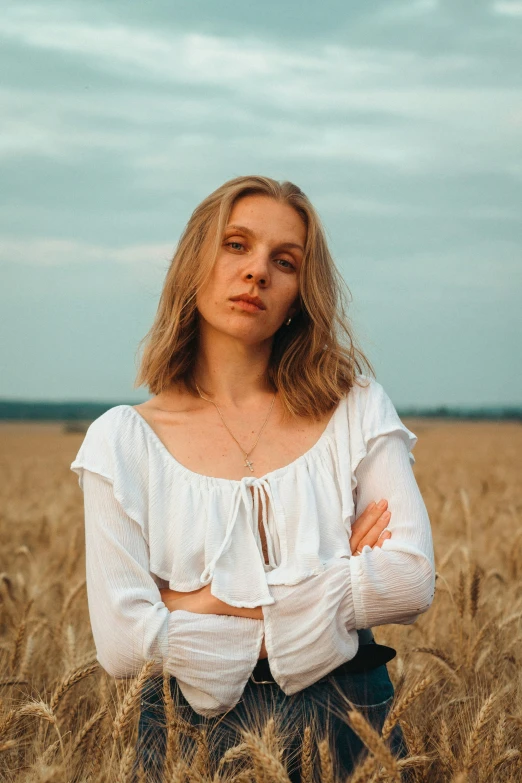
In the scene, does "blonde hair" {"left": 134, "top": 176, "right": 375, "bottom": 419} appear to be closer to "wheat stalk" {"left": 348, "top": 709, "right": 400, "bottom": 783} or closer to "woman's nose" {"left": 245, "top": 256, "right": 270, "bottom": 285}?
"woman's nose" {"left": 245, "top": 256, "right": 270, "bottom": 285}

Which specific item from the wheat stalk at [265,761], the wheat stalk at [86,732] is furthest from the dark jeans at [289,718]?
the wheat stalk at [265,761]

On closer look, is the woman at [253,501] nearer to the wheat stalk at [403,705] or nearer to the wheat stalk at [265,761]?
the wheat stalk at [403,705]

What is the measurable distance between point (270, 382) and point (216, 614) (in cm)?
82

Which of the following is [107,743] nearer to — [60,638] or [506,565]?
[60,638]

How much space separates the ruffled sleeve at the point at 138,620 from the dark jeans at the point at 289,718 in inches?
2.2

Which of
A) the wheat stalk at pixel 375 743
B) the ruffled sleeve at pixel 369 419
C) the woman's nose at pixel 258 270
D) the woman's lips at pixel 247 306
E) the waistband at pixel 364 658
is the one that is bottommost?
the waistband at pixel 364 658

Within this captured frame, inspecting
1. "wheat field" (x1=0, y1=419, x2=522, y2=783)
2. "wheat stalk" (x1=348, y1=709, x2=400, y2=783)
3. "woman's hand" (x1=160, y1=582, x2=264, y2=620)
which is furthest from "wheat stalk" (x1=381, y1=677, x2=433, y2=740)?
"woman's hand" (x1=160, y1=582, x2=264, y2=620)

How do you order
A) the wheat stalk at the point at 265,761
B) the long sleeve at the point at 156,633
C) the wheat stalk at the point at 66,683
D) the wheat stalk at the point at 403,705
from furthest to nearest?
the wheat stalk at the point at 66,683
the long sleeve at the point at 156,633
the wheat stalk at the point at 403,705
the wheat stalk at the point at 265,761

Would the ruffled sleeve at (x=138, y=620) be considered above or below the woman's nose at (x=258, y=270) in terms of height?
below

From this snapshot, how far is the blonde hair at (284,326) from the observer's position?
273 centimetres

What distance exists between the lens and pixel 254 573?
7.88ft

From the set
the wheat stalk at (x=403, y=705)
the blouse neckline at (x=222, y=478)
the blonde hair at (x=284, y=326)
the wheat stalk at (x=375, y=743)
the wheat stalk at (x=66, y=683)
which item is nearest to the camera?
the wheat stalk at (x=375, y=743)

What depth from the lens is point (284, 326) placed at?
9.65ft

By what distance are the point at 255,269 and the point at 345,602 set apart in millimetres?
952
